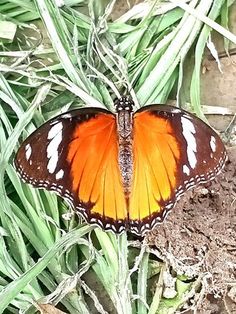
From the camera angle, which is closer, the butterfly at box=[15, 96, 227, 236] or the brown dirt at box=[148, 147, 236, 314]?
the butterfly at box=[15, 96, 227, 236]

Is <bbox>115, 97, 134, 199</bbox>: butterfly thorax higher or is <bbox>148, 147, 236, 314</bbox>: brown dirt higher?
<bbox>115, 97, 134, 199</bbox>: butterfly thorax

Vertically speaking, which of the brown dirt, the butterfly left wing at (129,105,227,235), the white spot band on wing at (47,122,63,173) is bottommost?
the brown dirt

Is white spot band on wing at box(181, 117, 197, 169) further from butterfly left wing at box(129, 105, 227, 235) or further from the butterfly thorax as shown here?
the butterfly thorax

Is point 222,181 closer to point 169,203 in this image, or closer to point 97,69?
point 169,203

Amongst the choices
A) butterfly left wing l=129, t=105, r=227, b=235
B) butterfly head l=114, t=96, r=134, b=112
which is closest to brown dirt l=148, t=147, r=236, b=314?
butterfly left wing l=129, t=105, r=227, b=235

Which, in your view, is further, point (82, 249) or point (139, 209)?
point (82, 249)

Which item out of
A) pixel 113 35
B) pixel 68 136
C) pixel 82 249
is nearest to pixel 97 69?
pixel 113 35

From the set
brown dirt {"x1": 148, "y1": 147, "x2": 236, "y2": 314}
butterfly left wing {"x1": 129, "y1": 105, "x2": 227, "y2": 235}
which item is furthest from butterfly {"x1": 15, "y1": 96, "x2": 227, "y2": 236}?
brown dirt {"x1": 148, "y1": 147, "x2": 236, "y2": 314}
